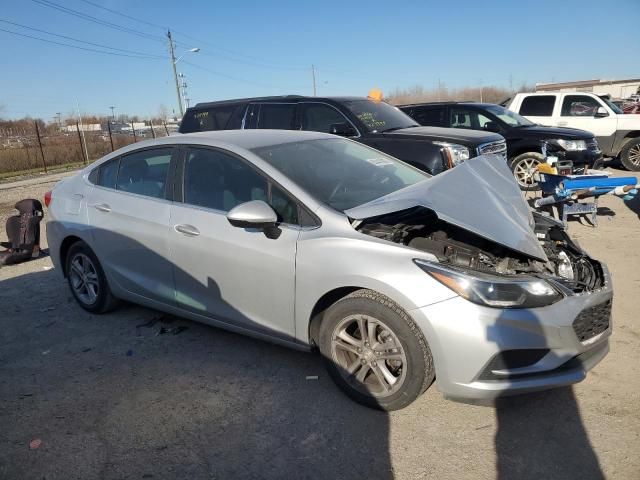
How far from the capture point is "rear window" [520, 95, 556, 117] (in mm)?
12633

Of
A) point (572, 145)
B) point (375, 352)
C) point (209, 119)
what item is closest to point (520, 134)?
point (572, 145)

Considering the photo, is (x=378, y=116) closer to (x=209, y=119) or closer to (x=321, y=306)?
(x=209, y=119)

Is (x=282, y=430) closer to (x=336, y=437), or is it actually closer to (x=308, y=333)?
(x=336, y=437)

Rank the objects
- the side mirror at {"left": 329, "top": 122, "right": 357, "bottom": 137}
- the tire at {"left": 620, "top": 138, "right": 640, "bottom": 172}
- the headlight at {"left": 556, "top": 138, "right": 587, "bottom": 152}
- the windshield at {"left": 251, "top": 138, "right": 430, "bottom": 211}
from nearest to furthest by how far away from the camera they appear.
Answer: the windshield at {"left": 251, "top": 138, "right": 430, "bottom": 211}, the side mirror at {"left": 329, "top": 122, "right": 357, "bottom": 137}, the headlight at {"left": 556, "top": 138, "right": 587, "bottom": 152}, the tire at {"left": 620, "top": 138, "right": 640, "bottom": 172}

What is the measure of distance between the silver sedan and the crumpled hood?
0.05ft

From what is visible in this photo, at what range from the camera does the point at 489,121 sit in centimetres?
1041

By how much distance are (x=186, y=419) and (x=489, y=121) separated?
929 centimetres

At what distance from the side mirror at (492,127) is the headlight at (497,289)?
27.3 ft

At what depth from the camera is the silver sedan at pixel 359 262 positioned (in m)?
2.60

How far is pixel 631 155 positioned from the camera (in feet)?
40.7

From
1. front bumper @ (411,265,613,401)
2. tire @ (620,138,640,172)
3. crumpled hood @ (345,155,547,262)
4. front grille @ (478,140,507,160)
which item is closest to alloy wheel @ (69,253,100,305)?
crumpled hood @ (345,155,547,262)

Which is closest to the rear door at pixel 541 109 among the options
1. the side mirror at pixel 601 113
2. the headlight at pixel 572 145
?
the side mirror at pixel 601 113

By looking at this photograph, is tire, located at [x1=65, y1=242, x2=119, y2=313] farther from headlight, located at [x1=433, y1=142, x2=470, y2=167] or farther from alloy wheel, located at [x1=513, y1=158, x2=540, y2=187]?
alloy wheel, located at [x1=513, y1=158, x2=540, y2=187]

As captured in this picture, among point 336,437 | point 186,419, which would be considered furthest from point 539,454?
point 186,419
